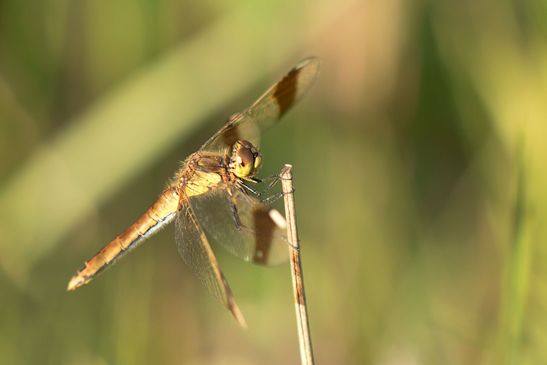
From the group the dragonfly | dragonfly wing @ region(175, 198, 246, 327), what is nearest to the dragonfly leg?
the dragonfly

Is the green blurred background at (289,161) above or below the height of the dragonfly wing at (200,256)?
above

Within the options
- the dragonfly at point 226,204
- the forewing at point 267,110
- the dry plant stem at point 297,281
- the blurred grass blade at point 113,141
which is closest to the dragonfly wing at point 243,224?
the dragonfly at point 226,204

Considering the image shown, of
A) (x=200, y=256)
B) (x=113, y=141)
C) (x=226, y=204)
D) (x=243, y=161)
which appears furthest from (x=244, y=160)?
(x=113, y=141)

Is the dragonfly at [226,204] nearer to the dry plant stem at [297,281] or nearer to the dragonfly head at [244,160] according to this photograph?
the dragonfly head at [244,160]

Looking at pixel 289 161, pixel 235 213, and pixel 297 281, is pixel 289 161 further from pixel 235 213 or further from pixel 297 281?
pixel 297 281

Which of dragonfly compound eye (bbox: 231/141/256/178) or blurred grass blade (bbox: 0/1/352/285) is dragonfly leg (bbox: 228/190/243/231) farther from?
blurred grass blade (bbox: 0/1/352/285)

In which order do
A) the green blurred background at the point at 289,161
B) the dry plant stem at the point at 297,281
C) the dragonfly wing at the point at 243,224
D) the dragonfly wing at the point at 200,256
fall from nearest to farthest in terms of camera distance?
the dry plant stem at the point at 297,281 < the dragonfly wing at the point at 200,256 < the dragonfly wing at the point at 243,224 < the green blurred background at the point at 289,161
